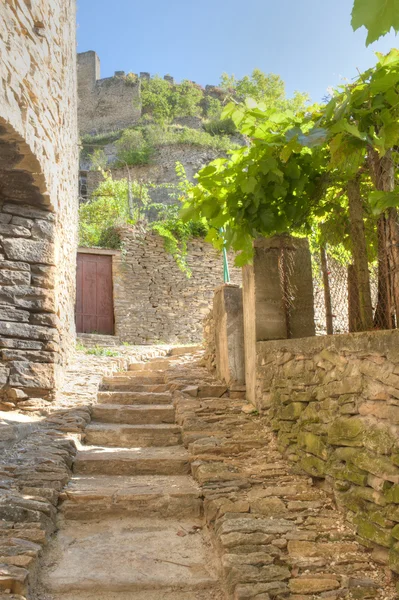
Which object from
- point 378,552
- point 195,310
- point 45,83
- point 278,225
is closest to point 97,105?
point 195,310

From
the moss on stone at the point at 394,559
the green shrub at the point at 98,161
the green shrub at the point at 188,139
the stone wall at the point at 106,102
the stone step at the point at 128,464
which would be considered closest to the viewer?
the moss on stone at the point at 394,559

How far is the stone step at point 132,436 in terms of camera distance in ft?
14.5

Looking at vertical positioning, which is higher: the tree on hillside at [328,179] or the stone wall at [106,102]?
the stone wall at [106,102]

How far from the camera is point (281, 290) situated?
177 inches

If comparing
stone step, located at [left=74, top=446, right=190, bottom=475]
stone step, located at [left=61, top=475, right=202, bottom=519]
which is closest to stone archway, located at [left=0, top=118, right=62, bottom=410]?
stone step, located at [left=74, top=446, right=190, bottom=475]

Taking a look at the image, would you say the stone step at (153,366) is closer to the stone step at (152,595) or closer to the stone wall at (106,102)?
the stone step at (152,595)

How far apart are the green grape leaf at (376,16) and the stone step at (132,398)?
4.89m

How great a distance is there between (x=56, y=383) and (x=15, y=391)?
1.33 feet

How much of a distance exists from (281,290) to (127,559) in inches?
99.2

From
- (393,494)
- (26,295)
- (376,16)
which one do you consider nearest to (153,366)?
(26,295)

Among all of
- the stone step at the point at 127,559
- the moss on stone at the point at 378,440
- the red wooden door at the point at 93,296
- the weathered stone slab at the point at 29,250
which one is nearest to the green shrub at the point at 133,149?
the red wooden door at the point at 93,296

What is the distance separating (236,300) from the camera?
544 centimetres

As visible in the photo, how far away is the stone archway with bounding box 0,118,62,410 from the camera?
4.75 meters

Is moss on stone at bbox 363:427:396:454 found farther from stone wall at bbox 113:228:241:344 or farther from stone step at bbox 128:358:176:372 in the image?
stone wall at bbox 113:228:241:344
